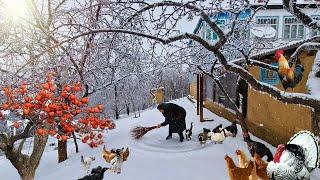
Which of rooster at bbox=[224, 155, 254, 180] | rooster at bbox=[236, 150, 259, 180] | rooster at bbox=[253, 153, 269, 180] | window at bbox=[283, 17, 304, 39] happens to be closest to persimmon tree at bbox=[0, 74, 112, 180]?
rooster at bbox=[236, 150, 259, 180]

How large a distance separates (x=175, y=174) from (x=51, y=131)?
13.6ft

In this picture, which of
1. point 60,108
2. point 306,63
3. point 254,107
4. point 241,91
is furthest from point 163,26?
point 241,91

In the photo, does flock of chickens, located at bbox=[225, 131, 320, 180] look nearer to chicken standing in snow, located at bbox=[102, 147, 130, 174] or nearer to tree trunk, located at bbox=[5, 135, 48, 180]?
chicken standing in snow, located at bbox=[102, 147, 130, 174]

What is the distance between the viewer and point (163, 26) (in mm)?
5172

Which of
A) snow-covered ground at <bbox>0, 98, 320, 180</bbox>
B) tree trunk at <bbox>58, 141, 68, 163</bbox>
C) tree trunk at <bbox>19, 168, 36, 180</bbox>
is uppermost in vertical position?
tree trunk at <bbox>19, 168, 36, 180</bbox>

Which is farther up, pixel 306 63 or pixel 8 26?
pixel 8 26

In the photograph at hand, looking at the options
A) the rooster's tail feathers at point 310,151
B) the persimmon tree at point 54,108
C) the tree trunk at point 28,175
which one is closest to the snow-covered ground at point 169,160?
the tree trunk at point 28,175

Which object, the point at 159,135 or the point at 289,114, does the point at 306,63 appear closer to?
the point at 289,114

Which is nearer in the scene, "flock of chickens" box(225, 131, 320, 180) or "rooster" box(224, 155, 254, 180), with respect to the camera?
"flock of chickens" box(225, 131, 320, 180)

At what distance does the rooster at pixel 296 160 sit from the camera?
311cm

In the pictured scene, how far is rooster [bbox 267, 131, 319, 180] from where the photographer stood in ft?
10.2

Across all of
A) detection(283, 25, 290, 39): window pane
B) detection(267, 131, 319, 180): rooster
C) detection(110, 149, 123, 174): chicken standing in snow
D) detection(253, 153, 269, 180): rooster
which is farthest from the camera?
detection(283, 25, 290, 39): window pane

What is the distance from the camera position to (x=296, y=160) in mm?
3113

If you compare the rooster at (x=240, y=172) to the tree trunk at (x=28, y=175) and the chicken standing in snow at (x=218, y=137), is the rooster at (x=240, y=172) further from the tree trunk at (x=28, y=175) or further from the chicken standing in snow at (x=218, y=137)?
the chicken standing in snow at (x=218, y=137)
